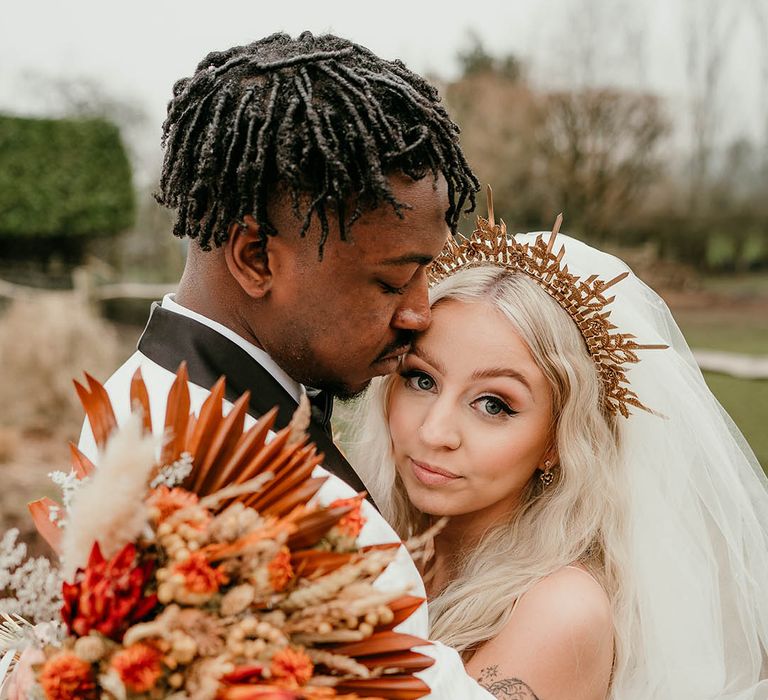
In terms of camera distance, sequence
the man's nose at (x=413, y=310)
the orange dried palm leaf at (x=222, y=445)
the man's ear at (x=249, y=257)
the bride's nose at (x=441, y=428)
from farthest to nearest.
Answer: the bride's nose at (x=441, y=428) < the man's nose at (x=413, y=310) < the man's ear at (x=249, y=257) < the orange dried palm leaf at (x=222, y=445)

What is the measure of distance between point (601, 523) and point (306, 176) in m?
1.53

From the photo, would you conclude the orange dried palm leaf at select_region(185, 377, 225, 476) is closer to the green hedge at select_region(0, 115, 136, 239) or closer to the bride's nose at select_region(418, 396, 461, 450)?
the bride's nose at select_region(418, 396, 461, 450)

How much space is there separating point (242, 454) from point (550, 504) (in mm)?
1513

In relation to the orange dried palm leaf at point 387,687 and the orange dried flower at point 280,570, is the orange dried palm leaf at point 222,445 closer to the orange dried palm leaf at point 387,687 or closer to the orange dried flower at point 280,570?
the orange dried flower at point 280,570

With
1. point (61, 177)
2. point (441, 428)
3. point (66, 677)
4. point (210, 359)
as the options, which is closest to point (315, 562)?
point (66, 677)

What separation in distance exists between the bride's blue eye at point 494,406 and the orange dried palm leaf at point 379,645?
3.77ft

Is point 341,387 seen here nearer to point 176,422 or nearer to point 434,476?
point 434,476

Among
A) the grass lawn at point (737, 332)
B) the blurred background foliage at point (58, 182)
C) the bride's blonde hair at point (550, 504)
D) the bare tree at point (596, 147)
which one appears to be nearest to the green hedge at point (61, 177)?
the blurred background foliage at point (58, 182)

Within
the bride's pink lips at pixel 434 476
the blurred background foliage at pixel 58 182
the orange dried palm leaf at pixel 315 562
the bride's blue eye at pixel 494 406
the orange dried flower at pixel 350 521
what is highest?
the orange dried flower at pixel 350 521

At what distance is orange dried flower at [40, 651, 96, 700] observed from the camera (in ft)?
3.99

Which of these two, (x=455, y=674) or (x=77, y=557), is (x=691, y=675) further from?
(x=77, y=557)

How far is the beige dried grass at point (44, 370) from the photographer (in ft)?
31.2

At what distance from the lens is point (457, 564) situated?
2.77 m

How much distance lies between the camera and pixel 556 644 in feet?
7.28
